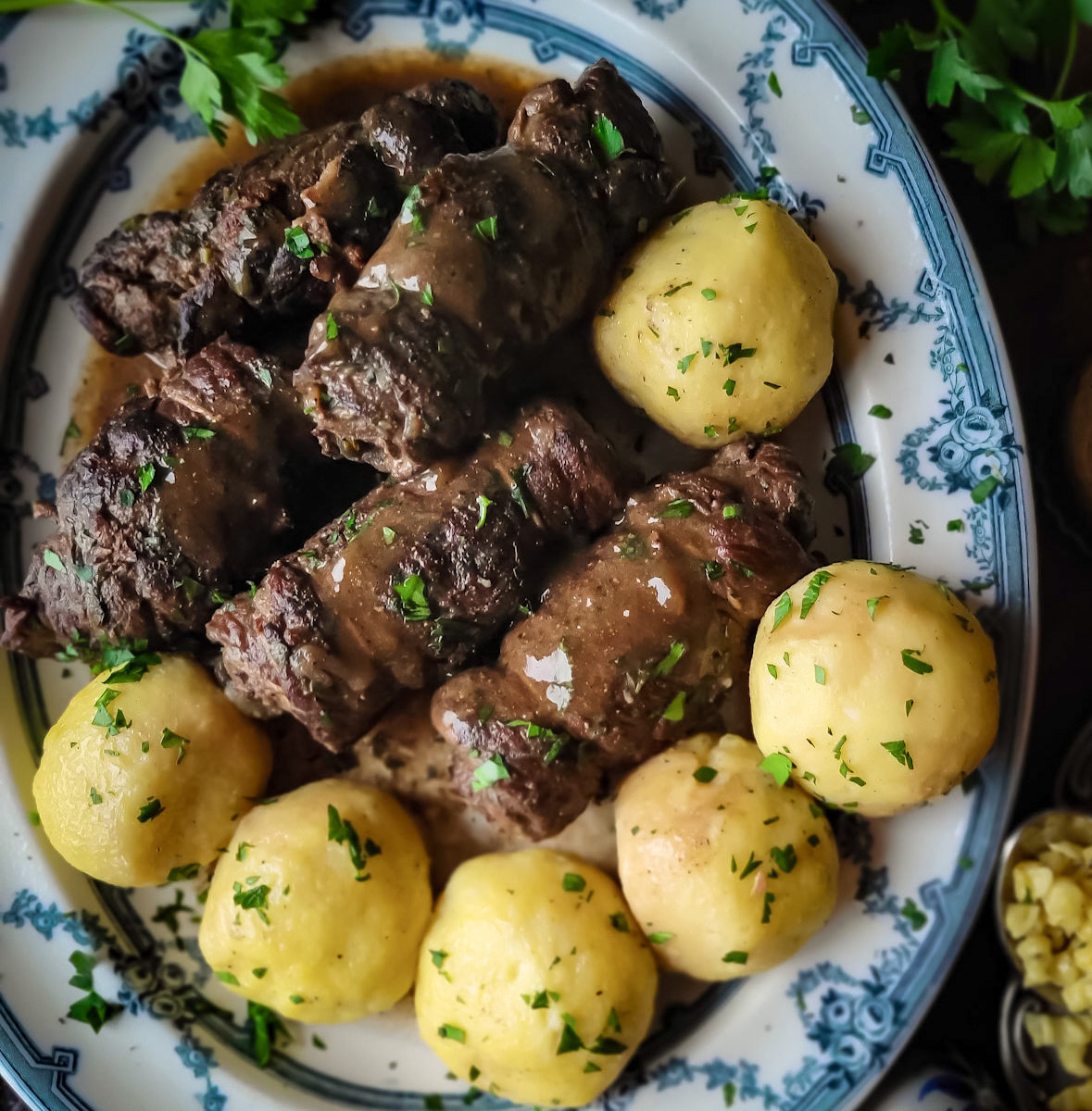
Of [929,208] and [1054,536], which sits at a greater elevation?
[929,208]

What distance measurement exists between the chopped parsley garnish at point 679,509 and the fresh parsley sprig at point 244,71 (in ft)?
6.21

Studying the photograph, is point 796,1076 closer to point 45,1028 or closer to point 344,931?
point 344,931

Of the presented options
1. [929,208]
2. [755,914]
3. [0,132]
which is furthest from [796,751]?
[0,132]

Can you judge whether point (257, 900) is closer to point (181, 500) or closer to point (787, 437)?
point (181, 500)

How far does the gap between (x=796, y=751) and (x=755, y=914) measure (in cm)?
53

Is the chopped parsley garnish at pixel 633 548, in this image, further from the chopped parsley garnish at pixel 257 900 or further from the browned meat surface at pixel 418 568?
the chopped parsley garnish at pixel 257 900

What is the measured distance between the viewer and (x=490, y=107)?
3219 millimetres

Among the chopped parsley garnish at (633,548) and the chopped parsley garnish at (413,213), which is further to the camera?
the chopped parsley garnish at (633,548)

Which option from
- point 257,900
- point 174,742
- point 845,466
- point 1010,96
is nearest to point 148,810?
point 174,742

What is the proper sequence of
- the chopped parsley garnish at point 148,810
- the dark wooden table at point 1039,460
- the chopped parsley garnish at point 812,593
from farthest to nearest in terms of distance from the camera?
the dark wooden table at point 1039,460 → the chopped parsley garnish at point 148,810 → the chopped parsley garnish at point 812,593

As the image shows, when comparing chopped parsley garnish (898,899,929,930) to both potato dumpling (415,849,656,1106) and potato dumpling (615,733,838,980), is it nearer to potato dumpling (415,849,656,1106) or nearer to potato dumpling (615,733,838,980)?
potato dumpling (615,733,838,980)

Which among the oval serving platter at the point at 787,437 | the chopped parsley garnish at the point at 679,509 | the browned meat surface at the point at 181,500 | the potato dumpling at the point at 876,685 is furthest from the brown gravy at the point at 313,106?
the potato dumpling at the point at 876,685

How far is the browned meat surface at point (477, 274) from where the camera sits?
270 cm

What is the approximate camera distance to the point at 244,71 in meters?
3.23
